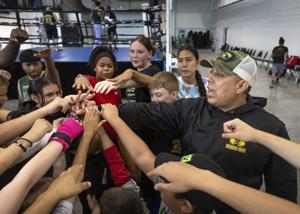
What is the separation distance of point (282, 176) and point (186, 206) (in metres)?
0.60

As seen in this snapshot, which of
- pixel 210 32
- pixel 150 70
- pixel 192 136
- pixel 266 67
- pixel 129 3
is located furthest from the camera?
pixel 210 32

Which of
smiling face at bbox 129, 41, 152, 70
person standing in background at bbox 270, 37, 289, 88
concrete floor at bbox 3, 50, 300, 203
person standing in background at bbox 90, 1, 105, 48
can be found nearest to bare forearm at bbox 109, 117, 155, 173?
smiling face at bbox 129, 41, 152, 70

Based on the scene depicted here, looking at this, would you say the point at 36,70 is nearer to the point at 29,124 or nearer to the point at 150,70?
the point at 150,70

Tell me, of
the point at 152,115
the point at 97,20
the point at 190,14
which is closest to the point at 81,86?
the point at 152,115

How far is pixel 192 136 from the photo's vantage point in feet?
4.33

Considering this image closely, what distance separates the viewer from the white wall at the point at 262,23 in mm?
10219

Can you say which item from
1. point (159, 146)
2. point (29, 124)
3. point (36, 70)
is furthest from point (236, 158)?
point (36, 70)

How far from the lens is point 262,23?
13258mm

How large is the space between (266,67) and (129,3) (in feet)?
33.1

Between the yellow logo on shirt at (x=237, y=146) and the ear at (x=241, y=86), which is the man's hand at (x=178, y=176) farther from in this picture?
the ear at (x=241, y=86)

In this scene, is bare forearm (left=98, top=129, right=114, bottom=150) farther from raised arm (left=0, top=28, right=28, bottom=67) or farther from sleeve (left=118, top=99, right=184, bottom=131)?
raised arm (left=0, top=28, right=28, bottom=67)

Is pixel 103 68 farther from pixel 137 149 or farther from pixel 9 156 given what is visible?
pixel 9 156

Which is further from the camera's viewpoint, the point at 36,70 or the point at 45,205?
the point at 36,70

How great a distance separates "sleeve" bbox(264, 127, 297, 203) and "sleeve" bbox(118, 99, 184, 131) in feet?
1.66
